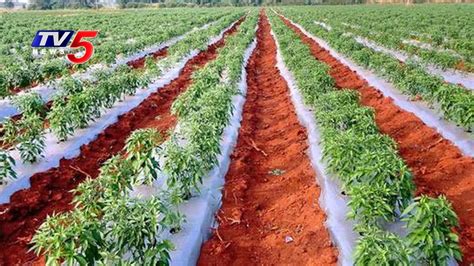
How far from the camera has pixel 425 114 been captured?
900cm

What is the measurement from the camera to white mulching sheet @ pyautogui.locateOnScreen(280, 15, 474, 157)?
734 cm

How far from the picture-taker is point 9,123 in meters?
6.75

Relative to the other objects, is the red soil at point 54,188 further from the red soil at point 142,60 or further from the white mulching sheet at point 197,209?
the red soil at point 142,60

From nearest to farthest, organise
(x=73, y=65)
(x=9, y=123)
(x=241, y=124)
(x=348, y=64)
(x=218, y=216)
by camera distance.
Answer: (x=218, y=216) < (x=9, y=123) < (x=241, y=124) < (x=348, y=64) < (x=73, y=65)

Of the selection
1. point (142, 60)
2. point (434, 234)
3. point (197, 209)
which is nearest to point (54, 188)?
point (197, 209)

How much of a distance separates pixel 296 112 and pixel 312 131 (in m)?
1.49

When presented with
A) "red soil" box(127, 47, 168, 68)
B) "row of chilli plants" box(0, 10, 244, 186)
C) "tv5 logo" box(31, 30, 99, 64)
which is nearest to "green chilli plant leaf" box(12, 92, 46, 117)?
"row of chilli plants" box(0, 10, 244, 186)

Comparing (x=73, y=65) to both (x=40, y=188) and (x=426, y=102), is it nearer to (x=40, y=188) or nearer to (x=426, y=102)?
(x=40, y=188)

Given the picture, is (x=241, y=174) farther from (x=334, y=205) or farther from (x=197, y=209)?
(x=334, y=205)

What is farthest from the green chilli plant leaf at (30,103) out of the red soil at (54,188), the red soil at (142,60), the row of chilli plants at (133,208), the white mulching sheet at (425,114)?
the red soil at (142,60)

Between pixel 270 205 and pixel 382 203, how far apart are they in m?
1.94

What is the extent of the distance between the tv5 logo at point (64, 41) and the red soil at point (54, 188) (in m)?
8.21

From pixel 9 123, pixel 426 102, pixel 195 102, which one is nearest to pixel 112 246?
pixel 9 123

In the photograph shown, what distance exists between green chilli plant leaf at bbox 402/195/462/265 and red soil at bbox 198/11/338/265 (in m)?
0.97
